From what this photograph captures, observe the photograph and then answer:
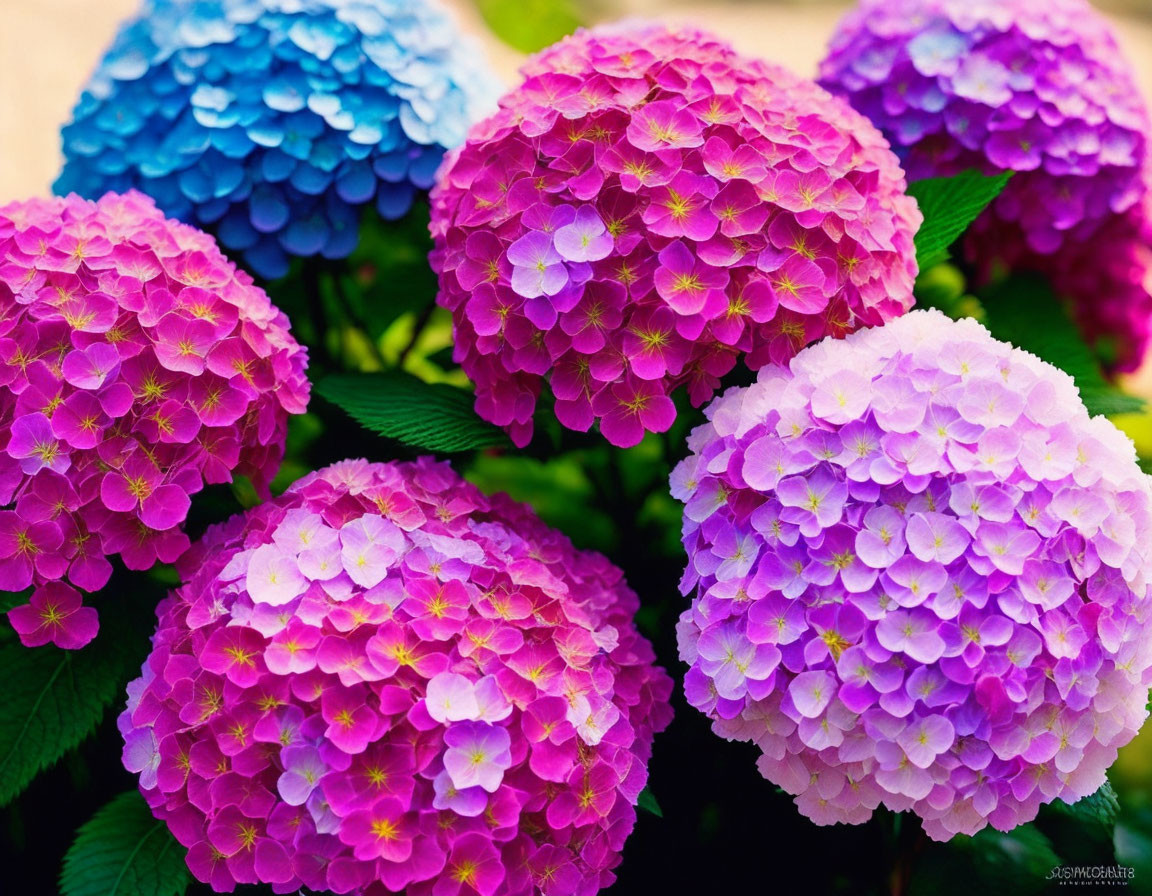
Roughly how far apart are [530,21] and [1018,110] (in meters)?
0.91

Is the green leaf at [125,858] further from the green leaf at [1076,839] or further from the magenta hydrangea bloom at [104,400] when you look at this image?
the green leaf at [1076,839]

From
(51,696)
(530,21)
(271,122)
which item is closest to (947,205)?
(271,122)

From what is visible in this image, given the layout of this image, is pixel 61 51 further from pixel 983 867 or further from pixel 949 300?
pixel 983 867

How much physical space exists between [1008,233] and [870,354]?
643 millimetres

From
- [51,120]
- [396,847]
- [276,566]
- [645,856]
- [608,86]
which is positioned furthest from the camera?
[51,120]

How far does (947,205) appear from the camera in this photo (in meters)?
1.37

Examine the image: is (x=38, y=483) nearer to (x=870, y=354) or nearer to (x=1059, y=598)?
(x=870, y=354)

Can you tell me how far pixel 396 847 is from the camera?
919 millimetres

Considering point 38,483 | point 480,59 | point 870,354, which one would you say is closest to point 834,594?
point 870,354

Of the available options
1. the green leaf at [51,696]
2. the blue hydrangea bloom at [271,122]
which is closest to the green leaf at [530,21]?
the blue hydrangea bloom at [271,122]

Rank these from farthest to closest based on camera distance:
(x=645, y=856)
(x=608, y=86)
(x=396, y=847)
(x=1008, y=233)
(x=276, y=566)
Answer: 1. (x=1008, y=233)
2. (x=645, y=856)
3. (x=608, y=86)
4. (x=276, y=566)
5. (x=396, y=847)

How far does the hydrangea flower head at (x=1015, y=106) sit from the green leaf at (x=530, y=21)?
62 cm

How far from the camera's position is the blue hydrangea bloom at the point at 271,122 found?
4.57 feet

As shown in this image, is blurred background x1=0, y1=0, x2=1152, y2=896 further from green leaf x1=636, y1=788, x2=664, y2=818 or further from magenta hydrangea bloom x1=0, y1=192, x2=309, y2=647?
magenta hydrangea bloom x1=0, y1=192, x2=309, y2=647
